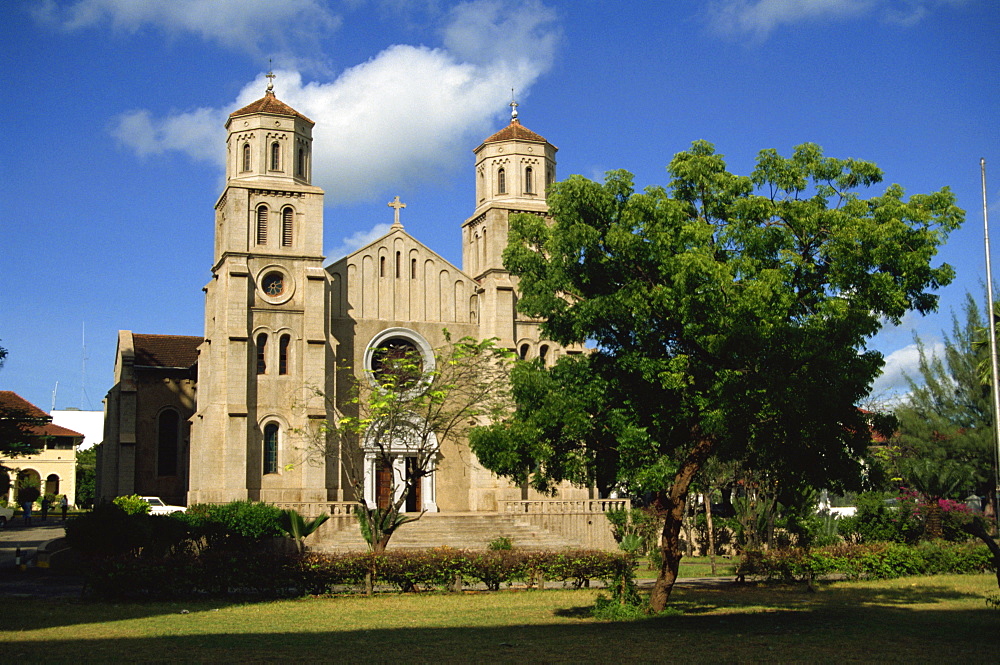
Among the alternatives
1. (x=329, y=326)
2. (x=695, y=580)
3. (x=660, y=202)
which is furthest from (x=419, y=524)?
(x=660, y=202)

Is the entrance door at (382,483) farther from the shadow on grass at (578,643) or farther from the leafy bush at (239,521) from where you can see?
the shadow on grass at (578,643)

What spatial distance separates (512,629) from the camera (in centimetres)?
1661

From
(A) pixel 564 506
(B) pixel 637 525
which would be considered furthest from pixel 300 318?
(B) pixel 637 525

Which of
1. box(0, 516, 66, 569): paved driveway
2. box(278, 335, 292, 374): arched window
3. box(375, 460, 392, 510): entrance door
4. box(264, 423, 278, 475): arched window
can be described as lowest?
box(0, 516, 66, 569): paved driveway

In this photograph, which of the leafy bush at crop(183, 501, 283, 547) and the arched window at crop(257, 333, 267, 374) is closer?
the leafy bush at crop(183, 501, 283, 547)

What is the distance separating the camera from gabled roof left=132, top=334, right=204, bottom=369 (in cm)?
4544

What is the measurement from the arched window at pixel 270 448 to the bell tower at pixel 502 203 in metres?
9.09

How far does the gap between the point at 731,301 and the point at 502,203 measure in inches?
1027

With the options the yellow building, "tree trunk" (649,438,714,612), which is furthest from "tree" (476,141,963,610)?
the yellow building

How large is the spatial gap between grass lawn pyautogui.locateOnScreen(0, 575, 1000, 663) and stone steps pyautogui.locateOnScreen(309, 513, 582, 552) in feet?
33.9

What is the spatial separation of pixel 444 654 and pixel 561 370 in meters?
6.35

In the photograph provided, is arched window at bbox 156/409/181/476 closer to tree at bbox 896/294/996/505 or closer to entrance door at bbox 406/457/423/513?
entrance door at bbox 406/457/423/513

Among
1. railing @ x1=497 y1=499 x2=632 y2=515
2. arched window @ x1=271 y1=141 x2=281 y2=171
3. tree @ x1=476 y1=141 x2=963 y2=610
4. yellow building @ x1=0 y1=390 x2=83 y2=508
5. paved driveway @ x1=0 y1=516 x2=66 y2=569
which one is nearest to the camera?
tree @ x1=476 y1=141 x2=963 y2=610

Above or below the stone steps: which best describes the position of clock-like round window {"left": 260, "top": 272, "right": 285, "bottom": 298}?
above
